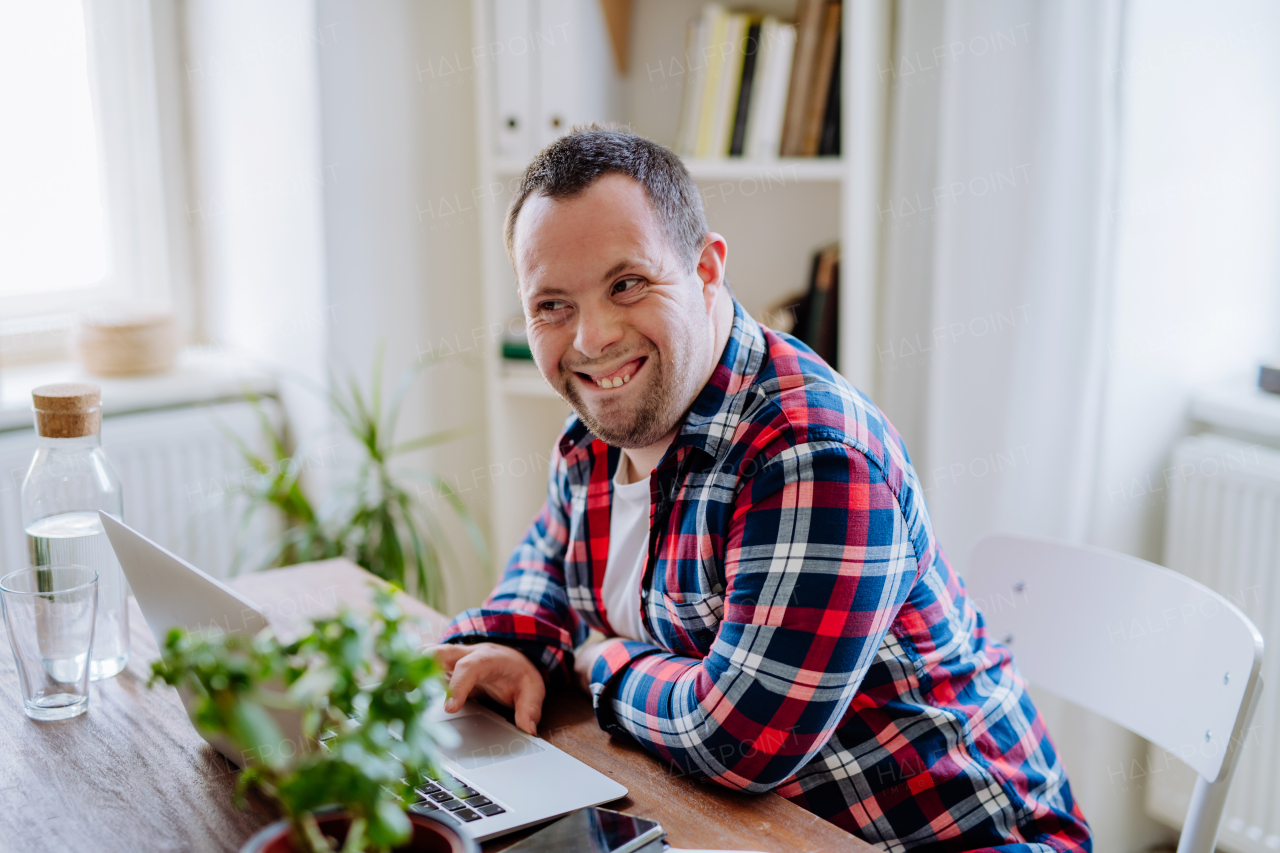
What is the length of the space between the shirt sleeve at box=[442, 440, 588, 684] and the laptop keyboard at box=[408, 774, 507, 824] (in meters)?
0.27

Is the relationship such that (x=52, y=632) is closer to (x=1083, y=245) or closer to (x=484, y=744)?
(x=484, y=744)

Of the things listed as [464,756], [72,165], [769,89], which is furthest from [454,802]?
[72,165]

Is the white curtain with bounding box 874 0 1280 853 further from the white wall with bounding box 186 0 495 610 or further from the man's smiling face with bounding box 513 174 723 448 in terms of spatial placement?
the white wall with bounding box 186 0 495 610

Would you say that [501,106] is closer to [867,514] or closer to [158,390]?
[158,390]

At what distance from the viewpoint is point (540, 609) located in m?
1.42

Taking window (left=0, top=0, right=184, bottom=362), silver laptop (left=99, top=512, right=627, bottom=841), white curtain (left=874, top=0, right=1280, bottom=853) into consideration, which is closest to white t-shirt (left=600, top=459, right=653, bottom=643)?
silver laptop (left=99, top=512, right=627, bottom=841)

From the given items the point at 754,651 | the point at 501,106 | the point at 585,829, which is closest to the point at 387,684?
the point at 585,829

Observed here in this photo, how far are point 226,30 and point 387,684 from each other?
7.49 feet

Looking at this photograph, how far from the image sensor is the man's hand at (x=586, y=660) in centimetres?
130

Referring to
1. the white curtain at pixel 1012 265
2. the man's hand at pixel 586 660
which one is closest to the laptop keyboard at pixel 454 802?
the man's hand at pixel 586 660

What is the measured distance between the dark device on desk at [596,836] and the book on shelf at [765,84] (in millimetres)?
1453

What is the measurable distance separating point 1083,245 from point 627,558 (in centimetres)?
100

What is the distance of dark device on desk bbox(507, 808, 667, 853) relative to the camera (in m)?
0.93

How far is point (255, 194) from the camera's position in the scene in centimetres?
256
